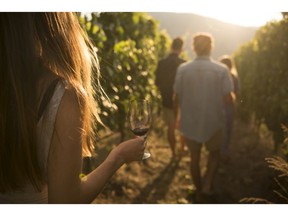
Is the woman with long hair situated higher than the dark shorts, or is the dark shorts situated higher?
the woman with long hair

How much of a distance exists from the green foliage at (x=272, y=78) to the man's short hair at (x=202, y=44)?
32.6 inches

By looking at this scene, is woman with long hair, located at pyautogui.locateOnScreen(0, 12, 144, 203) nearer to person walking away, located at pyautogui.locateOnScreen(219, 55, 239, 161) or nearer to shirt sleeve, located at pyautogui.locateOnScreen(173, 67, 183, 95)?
shirt sleeve, located at pyautogui.locateOnScreen(173, 67, 183, 95)

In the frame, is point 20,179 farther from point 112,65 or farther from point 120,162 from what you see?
point 112,65

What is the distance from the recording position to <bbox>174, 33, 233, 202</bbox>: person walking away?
4625mm

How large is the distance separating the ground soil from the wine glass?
8.39ft

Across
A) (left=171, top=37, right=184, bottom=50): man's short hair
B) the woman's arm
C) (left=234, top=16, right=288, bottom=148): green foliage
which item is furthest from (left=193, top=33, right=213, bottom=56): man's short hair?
the woman's arm

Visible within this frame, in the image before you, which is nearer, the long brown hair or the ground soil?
the long brown hair

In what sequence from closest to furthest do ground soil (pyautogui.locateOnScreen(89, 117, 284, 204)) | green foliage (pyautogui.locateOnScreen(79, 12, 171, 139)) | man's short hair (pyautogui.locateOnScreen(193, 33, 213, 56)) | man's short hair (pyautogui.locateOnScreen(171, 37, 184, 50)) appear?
green foliage (pyautogui.locateOnScreen(79, 12, 171, 139))
man's short hair (pyautogui.locateOnScreen(193, 33, 213, 56))
ground soil (pyautogui.locateOnScreen(89, 117, 284, 204))
man's short hair (pyautogui.locateOnScreen(171, 37, 184, 50))

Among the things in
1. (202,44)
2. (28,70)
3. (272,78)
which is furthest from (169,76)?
(28,70)

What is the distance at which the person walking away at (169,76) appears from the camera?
6.29 meters

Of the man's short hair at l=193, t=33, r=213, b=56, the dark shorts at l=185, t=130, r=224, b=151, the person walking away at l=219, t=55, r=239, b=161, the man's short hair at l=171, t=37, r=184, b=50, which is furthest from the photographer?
the man's short hair at l=171, t=37, r=184, b=50

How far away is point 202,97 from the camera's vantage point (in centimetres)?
474

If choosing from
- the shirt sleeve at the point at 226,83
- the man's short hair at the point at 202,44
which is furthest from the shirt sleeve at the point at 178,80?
the shirt sleeve at the point at 226,83

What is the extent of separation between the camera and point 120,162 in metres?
1.76
